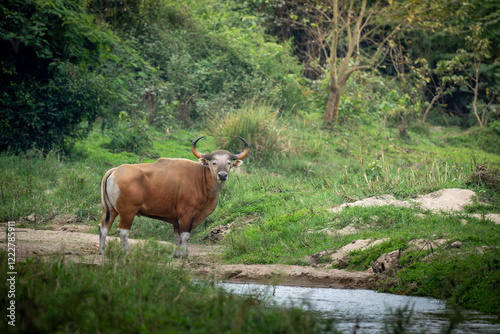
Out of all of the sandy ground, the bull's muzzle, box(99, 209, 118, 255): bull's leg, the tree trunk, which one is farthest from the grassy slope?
the tree trunk

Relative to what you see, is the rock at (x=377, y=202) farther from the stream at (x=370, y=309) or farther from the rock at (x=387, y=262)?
the stream at (x=370, y=309)

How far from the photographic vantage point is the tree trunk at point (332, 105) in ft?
66.9

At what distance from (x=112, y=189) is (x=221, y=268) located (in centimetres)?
204

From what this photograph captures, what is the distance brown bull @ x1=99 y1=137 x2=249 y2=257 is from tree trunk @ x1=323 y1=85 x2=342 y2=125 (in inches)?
450

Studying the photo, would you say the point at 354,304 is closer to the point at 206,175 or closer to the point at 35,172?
the point at 206,175

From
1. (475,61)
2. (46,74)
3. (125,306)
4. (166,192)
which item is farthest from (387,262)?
(475,61)

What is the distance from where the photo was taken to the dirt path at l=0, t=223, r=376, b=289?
741cm

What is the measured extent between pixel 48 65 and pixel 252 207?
23.8 feet

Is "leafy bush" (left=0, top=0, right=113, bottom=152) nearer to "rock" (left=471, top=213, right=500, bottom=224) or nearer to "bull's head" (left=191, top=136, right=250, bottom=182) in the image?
"bull's head" (left=191, top=136, right=250, bottom=182)

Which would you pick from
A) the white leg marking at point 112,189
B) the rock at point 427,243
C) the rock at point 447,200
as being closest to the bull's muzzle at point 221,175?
the white leg marking at point 112,189

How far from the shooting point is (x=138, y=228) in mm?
11000

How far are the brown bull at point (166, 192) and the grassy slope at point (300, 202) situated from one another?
94 cm

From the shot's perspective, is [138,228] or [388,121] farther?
[388,121]

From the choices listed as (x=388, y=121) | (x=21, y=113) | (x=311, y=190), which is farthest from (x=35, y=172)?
(x=388, y=121)
